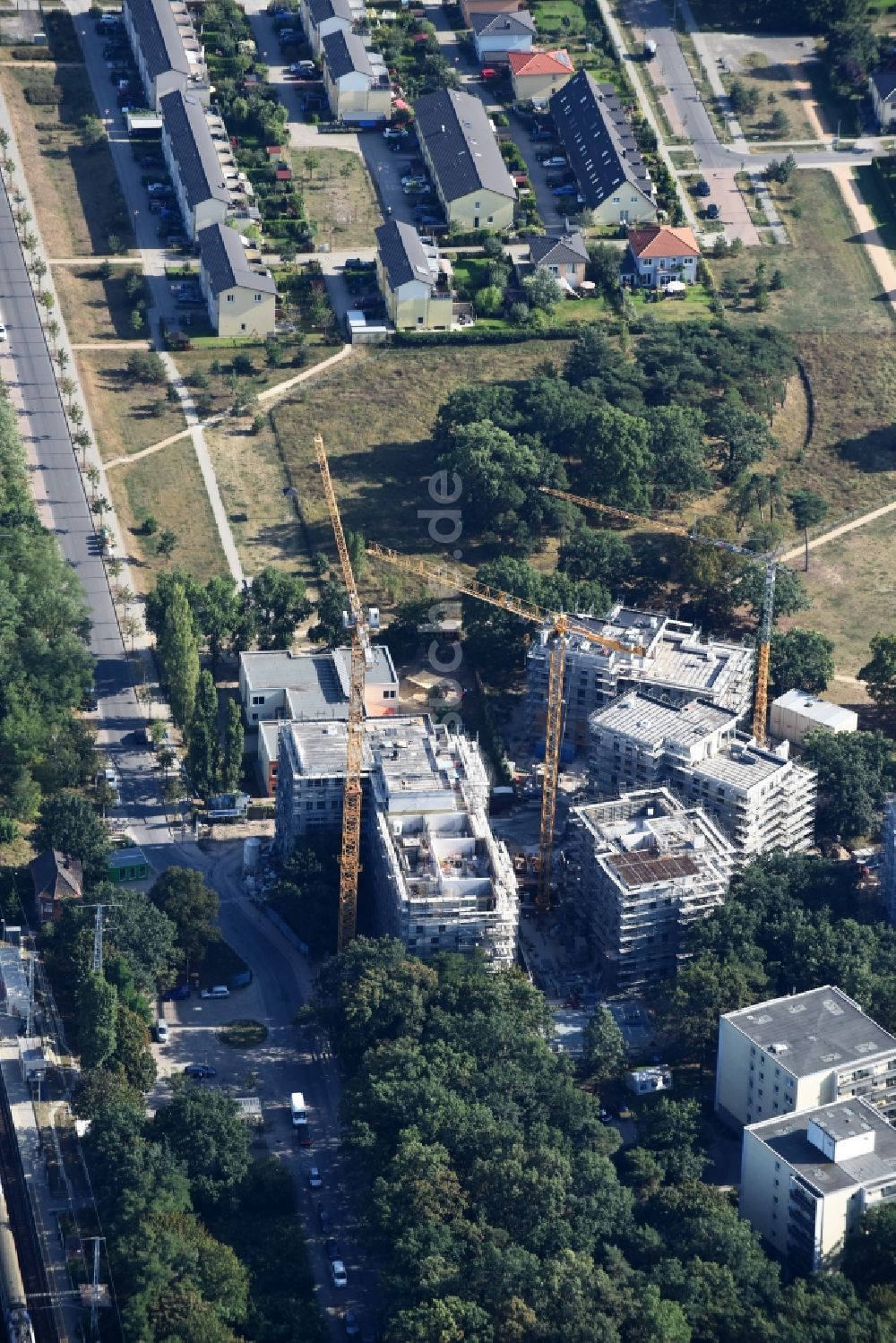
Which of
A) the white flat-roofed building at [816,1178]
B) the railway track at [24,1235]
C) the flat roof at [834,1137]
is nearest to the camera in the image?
the railway track at [24,1235]

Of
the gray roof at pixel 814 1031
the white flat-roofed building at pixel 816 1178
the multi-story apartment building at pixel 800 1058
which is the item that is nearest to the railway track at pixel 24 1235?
the white flat-roofed building at pixel 816 1178

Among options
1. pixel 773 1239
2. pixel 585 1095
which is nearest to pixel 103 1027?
pixel 585 1095

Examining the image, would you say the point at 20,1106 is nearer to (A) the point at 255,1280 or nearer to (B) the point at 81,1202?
(B) the point at 81,1202

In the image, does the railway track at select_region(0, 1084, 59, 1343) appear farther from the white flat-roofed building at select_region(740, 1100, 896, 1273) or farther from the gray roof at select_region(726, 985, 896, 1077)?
the gray roof at select_region(726, 985, 896, 1077)

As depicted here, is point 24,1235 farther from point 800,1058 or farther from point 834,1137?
point 834,1137

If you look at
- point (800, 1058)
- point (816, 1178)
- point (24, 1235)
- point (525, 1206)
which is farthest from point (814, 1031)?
point (24, 1235)

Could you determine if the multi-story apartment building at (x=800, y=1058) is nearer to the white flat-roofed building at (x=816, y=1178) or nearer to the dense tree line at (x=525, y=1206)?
the white flat-roofed building at (x=816, y=1178)
